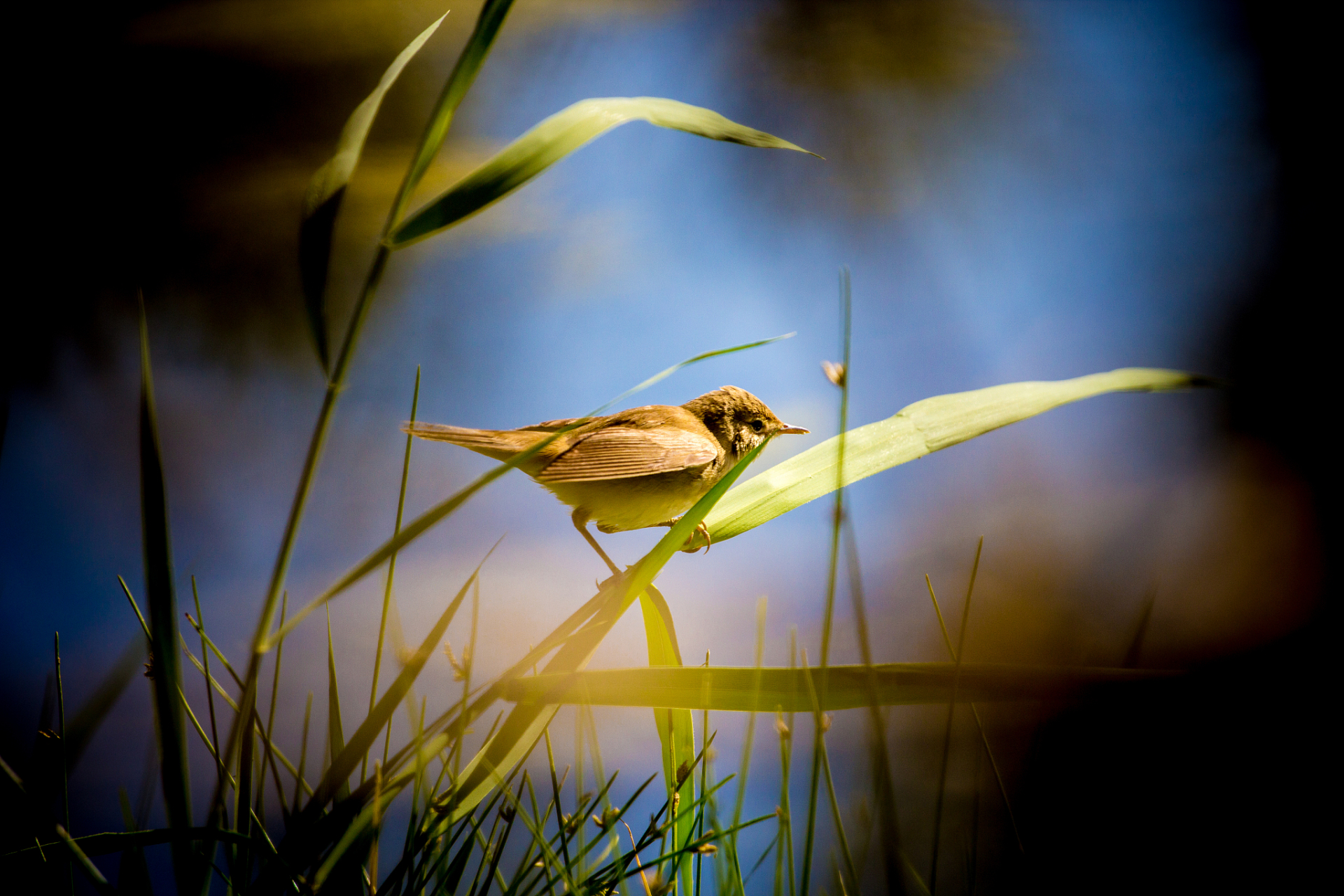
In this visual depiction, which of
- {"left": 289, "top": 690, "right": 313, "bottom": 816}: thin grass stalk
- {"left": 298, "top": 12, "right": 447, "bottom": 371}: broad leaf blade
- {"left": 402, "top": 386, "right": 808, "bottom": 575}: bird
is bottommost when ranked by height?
{"left": 289, "top": 690, "right": 313, "bottom": 816}: thin grass stalk

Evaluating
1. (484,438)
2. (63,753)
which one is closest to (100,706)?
(63,753)

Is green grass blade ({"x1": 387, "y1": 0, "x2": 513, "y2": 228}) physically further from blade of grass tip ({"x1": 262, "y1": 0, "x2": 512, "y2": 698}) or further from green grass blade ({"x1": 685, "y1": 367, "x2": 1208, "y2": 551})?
green grass blade ({"x1": 685, "y1": 367, "x2": 1208, "y2": 551})

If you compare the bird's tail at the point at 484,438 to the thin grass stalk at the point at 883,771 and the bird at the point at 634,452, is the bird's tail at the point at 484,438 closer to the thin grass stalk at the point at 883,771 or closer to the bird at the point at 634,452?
the bird at the point at 634,452

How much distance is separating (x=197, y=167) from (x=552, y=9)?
667 mm

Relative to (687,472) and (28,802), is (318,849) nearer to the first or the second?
(28,802)

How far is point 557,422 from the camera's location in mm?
693

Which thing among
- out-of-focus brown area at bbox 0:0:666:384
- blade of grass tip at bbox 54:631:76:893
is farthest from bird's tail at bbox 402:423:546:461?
out-of-focus brown area at bbox 0:0:666:384

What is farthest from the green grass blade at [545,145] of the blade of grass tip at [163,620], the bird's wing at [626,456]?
the bird's wing at [626,456]

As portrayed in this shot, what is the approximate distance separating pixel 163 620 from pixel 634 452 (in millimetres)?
410

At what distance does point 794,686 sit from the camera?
373 millimetres

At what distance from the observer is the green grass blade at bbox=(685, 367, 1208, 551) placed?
0.44 m

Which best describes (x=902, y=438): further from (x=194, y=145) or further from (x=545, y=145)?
Result: (x=194, y=145)

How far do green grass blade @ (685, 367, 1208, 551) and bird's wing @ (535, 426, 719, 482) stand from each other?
0.11m

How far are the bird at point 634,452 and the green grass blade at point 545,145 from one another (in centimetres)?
24
